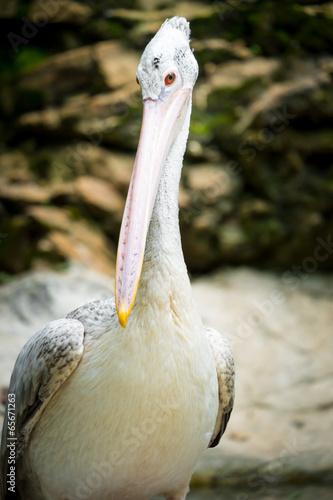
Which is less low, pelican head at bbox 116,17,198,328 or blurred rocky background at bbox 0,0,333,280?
blurred rocky background at bbox 0,0,333,280

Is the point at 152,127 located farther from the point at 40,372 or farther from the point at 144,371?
the point at 40,372

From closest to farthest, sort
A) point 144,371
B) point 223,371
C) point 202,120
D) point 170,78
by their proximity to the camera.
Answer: point 144,371 < point 170,78 < point 223,371 < point 202,120

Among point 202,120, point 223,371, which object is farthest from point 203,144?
point 223,371

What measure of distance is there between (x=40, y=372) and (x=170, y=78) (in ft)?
4.90

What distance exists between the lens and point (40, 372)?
263 centimetres

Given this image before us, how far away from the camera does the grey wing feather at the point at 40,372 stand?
2.59 metres

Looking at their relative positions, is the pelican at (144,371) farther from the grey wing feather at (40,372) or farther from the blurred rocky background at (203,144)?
the blurred rocky background at (203,144)

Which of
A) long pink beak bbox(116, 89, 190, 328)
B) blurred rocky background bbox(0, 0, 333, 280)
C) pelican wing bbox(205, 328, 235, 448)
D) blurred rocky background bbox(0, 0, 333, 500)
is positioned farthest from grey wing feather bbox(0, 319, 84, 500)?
blurred rocky background bbox(0, 0, 333, 280)

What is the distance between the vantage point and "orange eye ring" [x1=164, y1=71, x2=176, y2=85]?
2.54m

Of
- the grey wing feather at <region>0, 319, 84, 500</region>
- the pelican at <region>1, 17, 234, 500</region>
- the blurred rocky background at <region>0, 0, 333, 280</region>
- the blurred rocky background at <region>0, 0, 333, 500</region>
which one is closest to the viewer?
the pelican at <region>1, 17, 234, 500</region>

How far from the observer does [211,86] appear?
7.23m

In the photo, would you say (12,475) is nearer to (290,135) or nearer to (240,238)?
(240,238)

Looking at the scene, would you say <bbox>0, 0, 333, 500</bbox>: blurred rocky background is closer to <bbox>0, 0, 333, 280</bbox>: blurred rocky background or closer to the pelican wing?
<bbox>0, 0, 333, 280</bbox>: blurred rocky background

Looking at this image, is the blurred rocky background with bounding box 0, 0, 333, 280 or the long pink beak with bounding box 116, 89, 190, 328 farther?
the blurred rocky background with bounding box 0, 0, 333, 280
